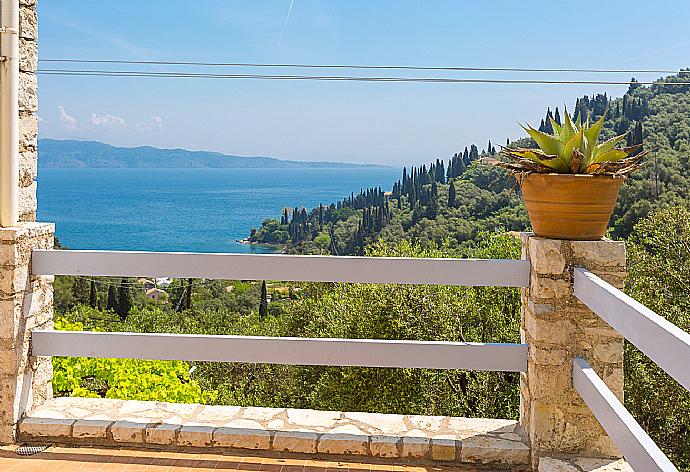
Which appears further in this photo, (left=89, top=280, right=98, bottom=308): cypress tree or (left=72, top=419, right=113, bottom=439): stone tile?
(left=89, top=280, right=98, bottom=308): cypress tree

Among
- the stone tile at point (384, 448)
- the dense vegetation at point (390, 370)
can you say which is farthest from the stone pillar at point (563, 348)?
the dense vegetation at point (390, 370)

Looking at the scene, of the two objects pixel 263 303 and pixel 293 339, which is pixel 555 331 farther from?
pixel 263 303

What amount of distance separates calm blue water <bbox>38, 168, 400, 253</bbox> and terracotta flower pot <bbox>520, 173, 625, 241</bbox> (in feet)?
47.3

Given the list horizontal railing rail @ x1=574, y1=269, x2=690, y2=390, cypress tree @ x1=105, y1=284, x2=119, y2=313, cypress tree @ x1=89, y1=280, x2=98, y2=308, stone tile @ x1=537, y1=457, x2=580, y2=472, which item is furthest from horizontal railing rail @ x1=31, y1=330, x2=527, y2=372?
cypress tree @ x1=89, y1=280, x2=98, y2=308

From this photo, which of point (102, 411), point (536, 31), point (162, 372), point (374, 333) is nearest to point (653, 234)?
point (374, 333)

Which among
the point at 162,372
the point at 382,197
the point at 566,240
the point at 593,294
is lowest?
the point at 162,372

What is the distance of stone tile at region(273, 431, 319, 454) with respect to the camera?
8.70 feet

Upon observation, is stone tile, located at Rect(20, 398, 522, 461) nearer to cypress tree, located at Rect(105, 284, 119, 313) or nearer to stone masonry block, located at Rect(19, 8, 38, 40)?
stone masonry block, located at Rect(19, 8, 38, 40)

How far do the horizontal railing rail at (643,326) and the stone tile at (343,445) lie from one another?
1.03 m

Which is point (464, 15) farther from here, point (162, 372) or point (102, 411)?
point (102, 411)

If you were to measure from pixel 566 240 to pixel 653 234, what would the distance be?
981 centimetres

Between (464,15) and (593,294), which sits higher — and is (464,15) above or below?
above

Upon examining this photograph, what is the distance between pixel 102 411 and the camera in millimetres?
2881

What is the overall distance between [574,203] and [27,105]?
233 cm
